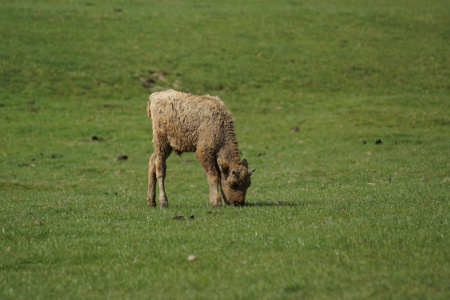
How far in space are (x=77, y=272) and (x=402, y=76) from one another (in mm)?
44530

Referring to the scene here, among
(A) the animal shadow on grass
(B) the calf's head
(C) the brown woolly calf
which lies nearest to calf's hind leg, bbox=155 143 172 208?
(C) the brown woolly calf

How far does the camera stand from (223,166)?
14.5 m

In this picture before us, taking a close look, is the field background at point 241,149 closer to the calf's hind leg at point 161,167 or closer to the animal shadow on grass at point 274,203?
the animal shadow on grass at point 274,203

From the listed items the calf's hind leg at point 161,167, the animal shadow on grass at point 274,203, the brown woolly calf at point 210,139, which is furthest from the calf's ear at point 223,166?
the calf's hind leg at point 161,167

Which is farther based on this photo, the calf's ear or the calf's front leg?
the calf's front leg

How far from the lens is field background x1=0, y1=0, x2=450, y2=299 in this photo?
28.4ft

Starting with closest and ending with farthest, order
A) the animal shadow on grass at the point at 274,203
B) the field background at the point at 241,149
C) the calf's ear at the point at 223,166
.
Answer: the field background at the point at 241,149 → the calf's ear at the point at 223,166 → the animal shadow on grass at the point at 274,203

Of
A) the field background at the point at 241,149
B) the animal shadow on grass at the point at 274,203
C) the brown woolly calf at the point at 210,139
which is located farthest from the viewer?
the animal shadow on grass at the point at 274,203

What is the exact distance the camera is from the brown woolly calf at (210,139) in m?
14.6

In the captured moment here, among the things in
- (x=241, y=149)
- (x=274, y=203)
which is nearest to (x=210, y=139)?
(x=274, y=203)

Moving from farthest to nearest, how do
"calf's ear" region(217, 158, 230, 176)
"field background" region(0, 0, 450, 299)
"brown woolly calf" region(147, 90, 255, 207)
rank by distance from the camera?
"brown woolly calf" region(147, 90, 255, 207) → "calf's ear" region(217, 158, 230, 176) → "field background" region(0, 0, 450, 299)

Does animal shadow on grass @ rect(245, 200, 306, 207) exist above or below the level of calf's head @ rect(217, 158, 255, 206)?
below

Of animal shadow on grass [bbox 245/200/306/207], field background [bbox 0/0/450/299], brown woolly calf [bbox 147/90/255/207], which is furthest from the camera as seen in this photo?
animal shadow on grass [bbox 245/200/306/207]

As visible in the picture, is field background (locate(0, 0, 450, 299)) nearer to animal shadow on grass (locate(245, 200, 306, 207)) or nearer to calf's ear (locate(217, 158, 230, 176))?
animal shadow on grass (locate(245, 200, 306, 207))
